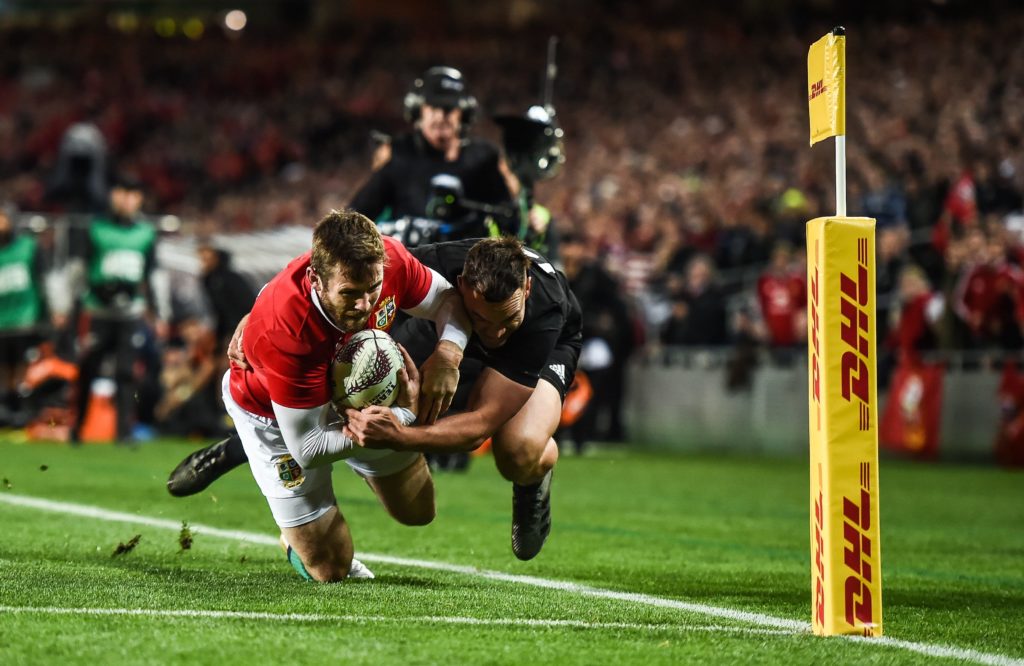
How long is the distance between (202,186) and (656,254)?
13.7m

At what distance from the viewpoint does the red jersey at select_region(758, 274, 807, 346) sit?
1565cm

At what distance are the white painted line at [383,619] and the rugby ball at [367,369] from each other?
2.54 ft

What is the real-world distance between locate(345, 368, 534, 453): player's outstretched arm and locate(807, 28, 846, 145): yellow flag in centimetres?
166

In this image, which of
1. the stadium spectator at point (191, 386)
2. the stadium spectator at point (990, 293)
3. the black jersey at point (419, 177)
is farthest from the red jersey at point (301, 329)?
the stadium spectator at point (191, 386)

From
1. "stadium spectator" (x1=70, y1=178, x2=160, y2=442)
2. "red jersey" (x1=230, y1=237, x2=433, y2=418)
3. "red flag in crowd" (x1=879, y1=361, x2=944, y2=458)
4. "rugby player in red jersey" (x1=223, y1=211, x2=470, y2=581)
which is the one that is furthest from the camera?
"red flag in crowd" (x1=879, y1=361, x2=944, y2=458)

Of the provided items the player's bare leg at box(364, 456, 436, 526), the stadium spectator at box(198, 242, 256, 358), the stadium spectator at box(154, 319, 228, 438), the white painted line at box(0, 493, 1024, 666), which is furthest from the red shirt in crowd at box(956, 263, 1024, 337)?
the player's bare leg at box(364, 456, 436, 526)

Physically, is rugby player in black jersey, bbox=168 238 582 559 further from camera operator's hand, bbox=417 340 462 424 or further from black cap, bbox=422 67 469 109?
black cap, bbox=422 67 469 109

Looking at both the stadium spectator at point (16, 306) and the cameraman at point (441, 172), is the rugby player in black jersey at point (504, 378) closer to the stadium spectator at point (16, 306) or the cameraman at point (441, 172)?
the cameraman at point (441, 172)

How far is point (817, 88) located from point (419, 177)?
4.49 metres

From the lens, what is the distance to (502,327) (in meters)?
5.57

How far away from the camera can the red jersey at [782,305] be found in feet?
51.3

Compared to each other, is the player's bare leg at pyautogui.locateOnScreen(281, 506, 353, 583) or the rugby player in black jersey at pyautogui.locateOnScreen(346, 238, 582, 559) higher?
the rugby player in black jersey at pyautogui.locateOnScreen(346, 238, 582, 559)

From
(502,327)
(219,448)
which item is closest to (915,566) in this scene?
(502,327)

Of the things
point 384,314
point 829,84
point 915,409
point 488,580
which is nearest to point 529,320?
point 384,314
